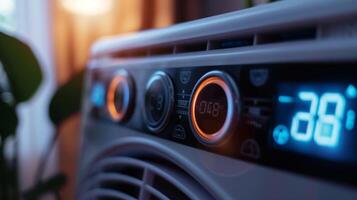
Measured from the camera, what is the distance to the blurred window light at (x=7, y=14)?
121 centimetres

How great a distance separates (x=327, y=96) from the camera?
265mm

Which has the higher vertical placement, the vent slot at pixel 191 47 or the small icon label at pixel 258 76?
the vent slot at pixel 191 47

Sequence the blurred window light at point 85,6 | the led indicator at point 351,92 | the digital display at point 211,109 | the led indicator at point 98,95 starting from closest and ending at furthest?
1. the led indicator at point 351,92
2. the digital display at point 211,109
3. the led indicator at point 98,95
4. the blurred window light at point 85,6

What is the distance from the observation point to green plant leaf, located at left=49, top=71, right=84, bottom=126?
87 cm

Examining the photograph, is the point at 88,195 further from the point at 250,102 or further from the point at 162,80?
the point at 250,102

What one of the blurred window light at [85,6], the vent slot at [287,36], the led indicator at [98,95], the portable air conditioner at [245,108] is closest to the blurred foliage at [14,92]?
the led indicator at [98,95]

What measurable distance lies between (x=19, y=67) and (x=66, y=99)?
148mm

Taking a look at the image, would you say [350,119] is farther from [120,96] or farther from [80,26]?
[80,26]

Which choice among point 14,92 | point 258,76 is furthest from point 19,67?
point 258,76

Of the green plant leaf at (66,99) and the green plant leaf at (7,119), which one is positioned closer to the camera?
the green plant leaf at (7,119)

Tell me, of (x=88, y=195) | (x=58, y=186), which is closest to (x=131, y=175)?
(x=88, y=195)

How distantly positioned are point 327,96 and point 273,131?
0.05 m

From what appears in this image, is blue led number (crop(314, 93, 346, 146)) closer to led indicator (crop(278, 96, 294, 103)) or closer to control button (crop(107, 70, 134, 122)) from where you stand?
led indicator (crop(278, 96, 294, 103))

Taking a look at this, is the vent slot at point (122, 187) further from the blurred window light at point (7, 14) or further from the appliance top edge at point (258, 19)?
the blurred window light at point (7, 14)
